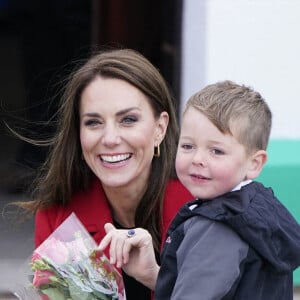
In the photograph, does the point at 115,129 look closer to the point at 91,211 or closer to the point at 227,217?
the point at 91,211

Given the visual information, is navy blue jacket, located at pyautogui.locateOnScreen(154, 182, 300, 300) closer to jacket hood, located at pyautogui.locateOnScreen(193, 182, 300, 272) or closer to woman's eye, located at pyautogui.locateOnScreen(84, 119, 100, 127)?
jacket hood, located at pyautogui.locateOnScreen(193, 182, 300, 272)

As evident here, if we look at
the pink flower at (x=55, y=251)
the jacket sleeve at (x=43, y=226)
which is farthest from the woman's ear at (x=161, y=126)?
the pink flower at (x=55, y=251)

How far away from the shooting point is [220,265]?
1.76 m

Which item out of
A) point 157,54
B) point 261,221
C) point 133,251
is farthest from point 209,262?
point 157,54

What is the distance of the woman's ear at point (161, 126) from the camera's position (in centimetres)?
260

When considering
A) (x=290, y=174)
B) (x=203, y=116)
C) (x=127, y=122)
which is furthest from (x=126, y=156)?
(x=290, y=174)

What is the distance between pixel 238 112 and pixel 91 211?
34.6 inches

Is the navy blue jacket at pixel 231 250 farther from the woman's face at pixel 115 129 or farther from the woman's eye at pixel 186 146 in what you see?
the woman's face at pixel 115 129

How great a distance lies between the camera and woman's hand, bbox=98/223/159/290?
212 cm

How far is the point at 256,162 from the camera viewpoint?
192 centimetres

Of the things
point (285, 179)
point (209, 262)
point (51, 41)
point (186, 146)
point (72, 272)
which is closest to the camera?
point (209, 262)

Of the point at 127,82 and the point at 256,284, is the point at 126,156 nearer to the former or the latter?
the point at 127,82

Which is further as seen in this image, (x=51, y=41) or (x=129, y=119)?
(x=51, y=41)

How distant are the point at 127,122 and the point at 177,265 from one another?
0.71 m
